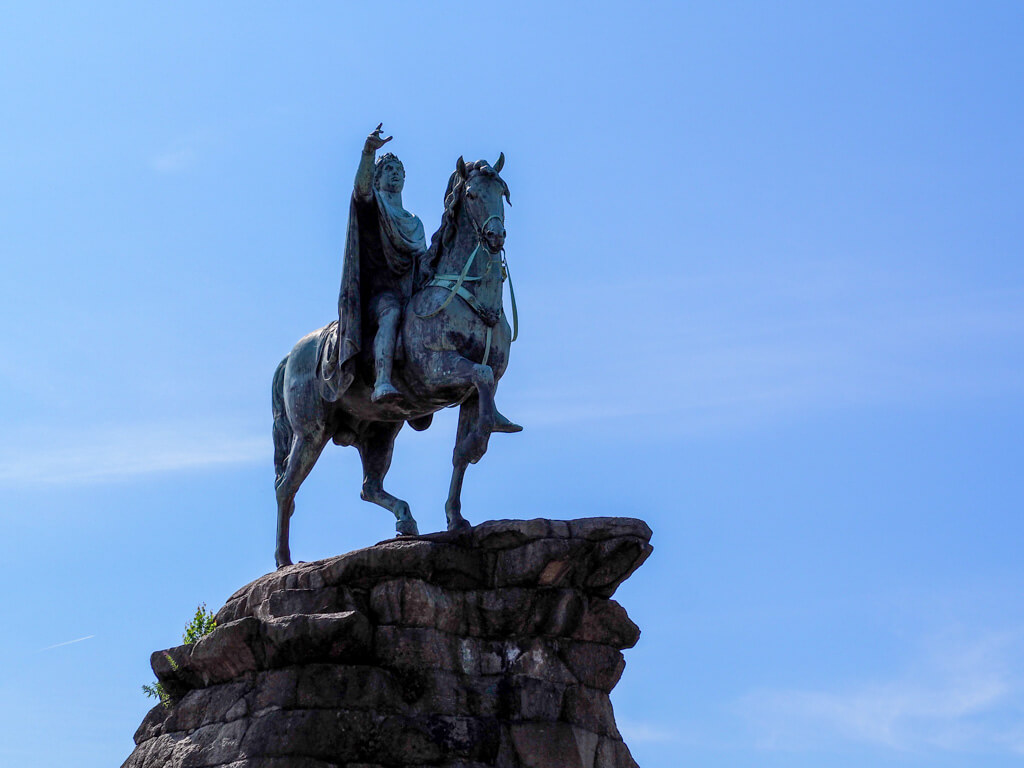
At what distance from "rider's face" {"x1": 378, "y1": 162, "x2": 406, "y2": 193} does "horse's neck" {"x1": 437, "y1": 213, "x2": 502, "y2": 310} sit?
3.79 ft

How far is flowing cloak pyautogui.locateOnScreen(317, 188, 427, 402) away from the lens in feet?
56.4

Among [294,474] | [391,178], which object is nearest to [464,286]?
[391,178]

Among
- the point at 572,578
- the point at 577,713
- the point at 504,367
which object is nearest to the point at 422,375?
Answer: the point at 504,367

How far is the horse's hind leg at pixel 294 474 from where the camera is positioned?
1820 cm

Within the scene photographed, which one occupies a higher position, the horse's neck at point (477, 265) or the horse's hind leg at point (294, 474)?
the horse's neck at point (477, 265)

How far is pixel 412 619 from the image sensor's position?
50.7ft

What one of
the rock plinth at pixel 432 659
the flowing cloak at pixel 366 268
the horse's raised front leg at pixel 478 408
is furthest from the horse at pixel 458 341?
the rock plinth at pixel 432 659

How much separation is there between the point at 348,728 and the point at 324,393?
4.15 metres

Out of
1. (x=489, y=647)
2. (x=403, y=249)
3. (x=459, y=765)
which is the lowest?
(x=459, y=765)

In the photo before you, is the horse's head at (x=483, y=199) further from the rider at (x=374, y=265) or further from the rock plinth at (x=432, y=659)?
the rock plinth at (x=432, y=659)

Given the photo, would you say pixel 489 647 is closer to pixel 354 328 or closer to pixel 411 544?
pixel 411 544

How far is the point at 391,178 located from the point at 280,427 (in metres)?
3.14

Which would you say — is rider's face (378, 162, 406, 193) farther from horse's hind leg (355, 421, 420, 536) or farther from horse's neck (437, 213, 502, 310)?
horse's hind leg (355, 421, 420, 536)

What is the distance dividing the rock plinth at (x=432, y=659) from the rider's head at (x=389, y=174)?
12.6ft
